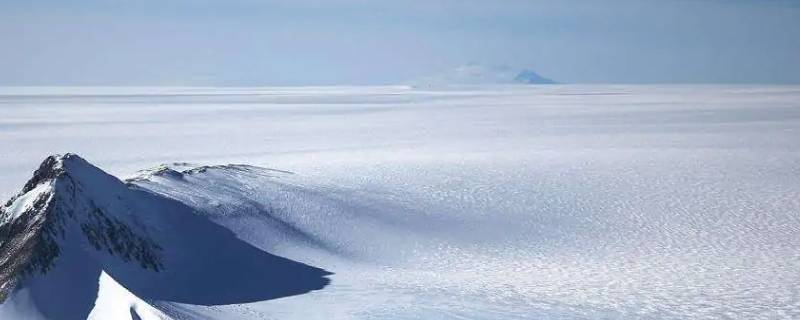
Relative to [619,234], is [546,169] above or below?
above

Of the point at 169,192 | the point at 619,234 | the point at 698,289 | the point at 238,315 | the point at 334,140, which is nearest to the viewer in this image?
the point at 238,315

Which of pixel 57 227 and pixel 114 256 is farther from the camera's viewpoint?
pixel 114 256

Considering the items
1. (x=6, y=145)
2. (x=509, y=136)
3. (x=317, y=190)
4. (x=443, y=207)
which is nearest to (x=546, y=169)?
(x=443, y=207)

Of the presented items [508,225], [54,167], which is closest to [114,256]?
[54,167]

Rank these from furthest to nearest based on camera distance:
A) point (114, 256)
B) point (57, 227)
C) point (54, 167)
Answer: point (54, 167)
point (114, 256)
point (57, 227)

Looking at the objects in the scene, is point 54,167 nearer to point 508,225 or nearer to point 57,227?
point 57,227

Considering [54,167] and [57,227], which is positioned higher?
[54,167]

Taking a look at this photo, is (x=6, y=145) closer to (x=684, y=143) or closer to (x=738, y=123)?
(x=684, y=143)

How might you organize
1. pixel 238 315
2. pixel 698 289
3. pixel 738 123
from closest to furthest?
pixel 238 315
pixel 698 289
pixel 738 123
